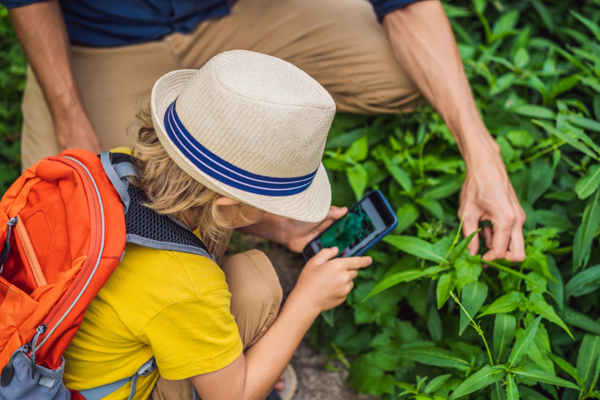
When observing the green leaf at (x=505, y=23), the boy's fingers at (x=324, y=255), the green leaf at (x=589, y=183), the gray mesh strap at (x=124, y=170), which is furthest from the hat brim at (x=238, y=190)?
the green leaf at (x=505, y=23)

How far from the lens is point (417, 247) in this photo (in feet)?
5.03

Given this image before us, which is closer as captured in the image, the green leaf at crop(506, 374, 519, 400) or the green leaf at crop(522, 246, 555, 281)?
the green leaf at crop(506, 374, 519, 400)

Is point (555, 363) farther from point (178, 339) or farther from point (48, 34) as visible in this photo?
point (48, 34)

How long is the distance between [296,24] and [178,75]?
38.3 inches

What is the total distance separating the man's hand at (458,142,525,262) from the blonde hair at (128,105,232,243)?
85 centimetres

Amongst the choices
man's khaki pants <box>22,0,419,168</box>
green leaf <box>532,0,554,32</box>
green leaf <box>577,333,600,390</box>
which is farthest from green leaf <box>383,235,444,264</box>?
green leaf <box>532,0,554,32</box>

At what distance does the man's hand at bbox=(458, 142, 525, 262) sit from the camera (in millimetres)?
1478

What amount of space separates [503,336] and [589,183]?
0.61 meters

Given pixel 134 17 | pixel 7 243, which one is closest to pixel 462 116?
pixel 134 17

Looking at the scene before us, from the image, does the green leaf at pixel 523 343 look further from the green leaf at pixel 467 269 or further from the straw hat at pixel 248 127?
the straw hat at pixel 248 127

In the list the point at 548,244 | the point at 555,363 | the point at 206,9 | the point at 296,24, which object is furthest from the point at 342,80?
the point at 555,363

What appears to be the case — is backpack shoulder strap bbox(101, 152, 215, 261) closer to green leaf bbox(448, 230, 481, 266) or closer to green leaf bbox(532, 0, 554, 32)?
green leaf bbox(448, 230, 481, 266)

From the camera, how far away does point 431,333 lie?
1.67 m

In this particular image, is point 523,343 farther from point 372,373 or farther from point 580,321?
point 372,373
